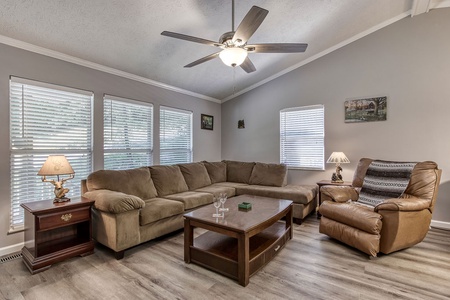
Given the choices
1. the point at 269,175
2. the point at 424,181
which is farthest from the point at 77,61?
the point at 424,181

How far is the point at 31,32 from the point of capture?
254 centimetres

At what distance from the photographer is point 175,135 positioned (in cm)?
468

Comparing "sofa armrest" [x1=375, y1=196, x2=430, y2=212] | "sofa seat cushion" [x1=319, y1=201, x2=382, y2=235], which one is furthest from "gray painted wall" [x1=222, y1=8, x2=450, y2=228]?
"sofa seat cushion" [x1=319, y1=201, x2=382, y2=235]

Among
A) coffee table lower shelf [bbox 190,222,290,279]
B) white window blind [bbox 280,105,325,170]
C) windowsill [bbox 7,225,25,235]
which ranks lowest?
coffee table lower shelf [bbox 190,222,290,279]

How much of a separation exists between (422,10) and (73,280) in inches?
222

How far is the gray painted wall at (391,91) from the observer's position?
3406 mm

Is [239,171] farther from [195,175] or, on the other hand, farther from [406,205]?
[406,205]

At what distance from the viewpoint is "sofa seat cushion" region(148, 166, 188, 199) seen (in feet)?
11.9

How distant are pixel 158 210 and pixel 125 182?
739mm

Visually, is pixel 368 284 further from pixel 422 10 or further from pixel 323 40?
pixel 422 10

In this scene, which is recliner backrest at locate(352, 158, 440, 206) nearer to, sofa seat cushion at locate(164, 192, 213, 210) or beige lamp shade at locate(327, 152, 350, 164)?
beige lamp shade at locate(327, 152, 350, 164)

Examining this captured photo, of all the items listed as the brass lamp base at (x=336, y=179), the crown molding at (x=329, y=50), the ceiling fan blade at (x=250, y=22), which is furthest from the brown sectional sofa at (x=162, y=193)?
the ceiling fan blade at (x=250, y=22)

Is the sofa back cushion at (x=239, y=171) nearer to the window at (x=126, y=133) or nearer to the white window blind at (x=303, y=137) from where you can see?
the white window blind at (x=303, y=137)

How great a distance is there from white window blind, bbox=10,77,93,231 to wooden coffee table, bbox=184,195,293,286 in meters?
1.94
